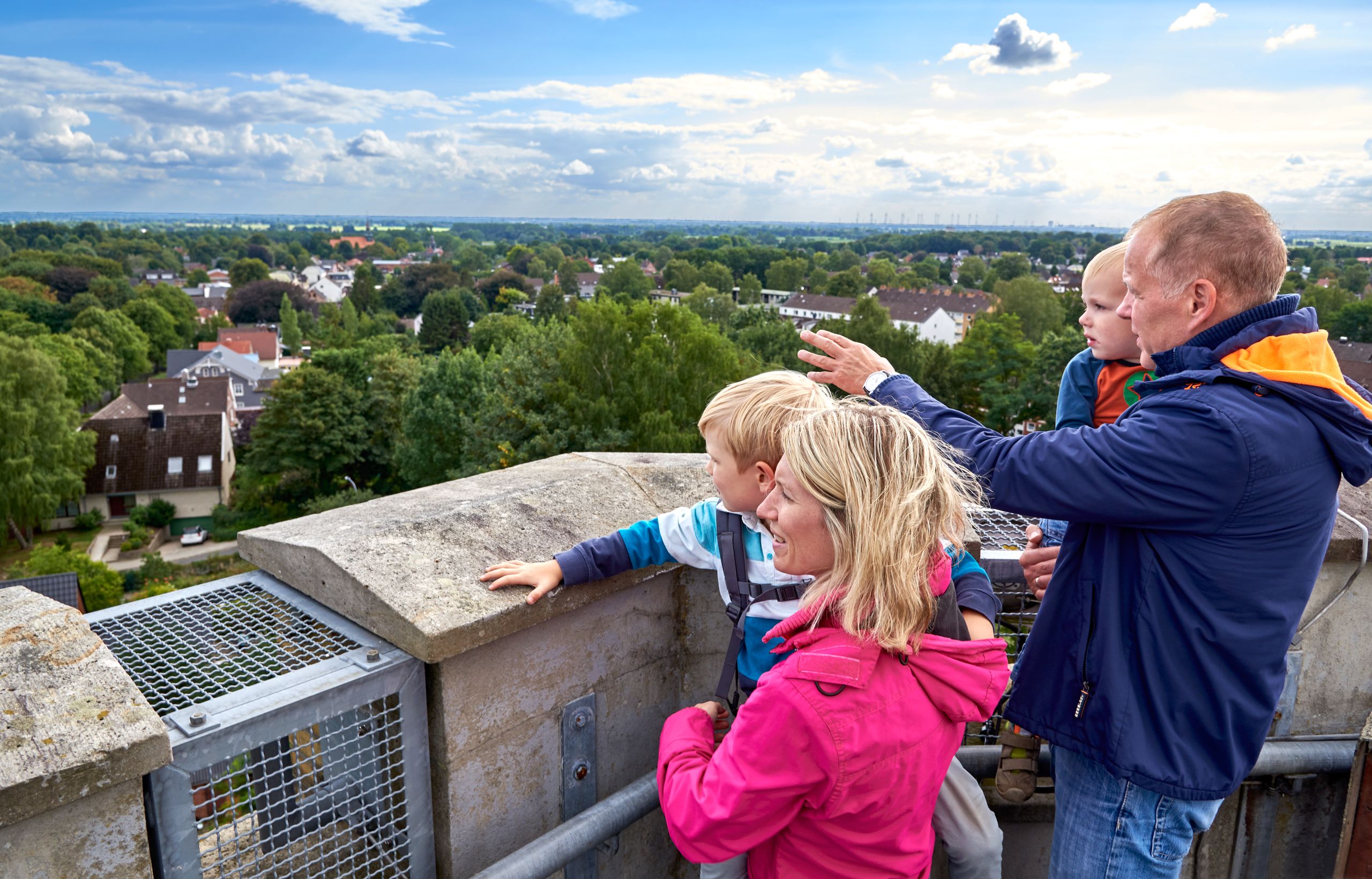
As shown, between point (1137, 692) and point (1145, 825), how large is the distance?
0.34 metres

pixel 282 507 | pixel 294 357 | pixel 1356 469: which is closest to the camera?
pixel 1356 469

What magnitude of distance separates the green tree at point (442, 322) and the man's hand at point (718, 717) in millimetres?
78547

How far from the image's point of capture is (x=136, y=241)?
500ft

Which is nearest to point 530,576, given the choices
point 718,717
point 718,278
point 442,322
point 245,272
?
point 718,717

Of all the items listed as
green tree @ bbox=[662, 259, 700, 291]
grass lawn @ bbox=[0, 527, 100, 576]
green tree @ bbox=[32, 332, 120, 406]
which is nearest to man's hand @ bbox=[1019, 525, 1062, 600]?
grass lawn @ bbox=[0, 527, 100, 576]

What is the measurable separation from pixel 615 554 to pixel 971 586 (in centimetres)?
84

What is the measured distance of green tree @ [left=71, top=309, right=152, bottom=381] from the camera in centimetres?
5928

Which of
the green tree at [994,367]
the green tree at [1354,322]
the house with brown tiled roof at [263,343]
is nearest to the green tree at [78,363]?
the house with brown tiled roof at [263,343]

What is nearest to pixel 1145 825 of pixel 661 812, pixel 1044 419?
pixel 661 812

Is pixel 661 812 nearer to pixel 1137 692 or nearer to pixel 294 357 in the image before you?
pixel 1137 692

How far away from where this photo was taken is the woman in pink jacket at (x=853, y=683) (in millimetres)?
1560

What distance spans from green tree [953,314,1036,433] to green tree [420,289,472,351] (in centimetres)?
4749

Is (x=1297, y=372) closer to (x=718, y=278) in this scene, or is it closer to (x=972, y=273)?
(x=718, y=278)

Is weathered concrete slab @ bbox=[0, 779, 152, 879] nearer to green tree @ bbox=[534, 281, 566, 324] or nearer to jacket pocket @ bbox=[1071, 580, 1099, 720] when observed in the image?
jacket pocket @ bbox=[1071, 580, 1099, 720]
